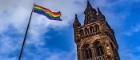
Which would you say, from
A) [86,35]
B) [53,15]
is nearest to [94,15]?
[86,35]

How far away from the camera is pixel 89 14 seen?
223 ft

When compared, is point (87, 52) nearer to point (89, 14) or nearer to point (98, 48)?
point (98, 48)

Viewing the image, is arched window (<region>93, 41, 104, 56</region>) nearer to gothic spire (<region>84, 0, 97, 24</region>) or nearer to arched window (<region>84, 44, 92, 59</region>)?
arched window (<region>84, 44, 92, 59</region>)

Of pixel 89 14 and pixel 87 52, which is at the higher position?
pixel 89 14

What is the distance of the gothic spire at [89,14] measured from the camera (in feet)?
215

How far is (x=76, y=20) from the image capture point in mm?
67750

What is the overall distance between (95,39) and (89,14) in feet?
34.1

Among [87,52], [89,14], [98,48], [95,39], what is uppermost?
[89,14]

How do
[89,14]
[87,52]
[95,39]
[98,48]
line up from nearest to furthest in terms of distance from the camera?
[98,48]
[87,52]
[95,39]
[89,14]

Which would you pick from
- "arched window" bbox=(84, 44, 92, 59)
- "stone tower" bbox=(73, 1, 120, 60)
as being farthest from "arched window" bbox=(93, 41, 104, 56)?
"arched window" bbox=(84, 44, 92, 59)

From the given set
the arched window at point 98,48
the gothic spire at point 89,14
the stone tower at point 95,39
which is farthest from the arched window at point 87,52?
the gothic spire at point 89,14

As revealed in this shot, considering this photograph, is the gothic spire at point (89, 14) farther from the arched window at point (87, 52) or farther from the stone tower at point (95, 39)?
the arched window at point (87, 52)

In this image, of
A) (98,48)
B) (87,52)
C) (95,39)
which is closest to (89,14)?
(95,39)

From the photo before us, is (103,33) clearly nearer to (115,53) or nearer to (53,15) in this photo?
(115,53)
